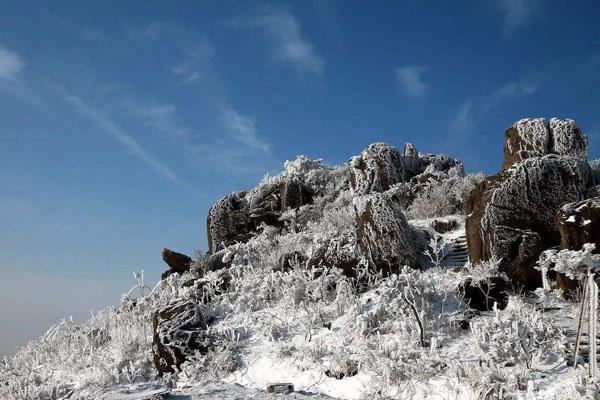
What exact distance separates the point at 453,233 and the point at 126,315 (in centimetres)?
849

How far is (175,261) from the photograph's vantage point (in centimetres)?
1836

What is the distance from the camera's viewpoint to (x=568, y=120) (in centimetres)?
1628

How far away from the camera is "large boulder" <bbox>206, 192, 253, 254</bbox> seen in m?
19.5

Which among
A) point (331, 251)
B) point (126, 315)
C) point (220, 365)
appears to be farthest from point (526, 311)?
point (126, 315)

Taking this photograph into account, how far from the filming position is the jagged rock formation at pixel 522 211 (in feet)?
29.6

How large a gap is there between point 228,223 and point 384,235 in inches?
376

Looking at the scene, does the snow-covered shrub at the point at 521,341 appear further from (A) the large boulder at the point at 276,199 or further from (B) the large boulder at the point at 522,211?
(A) the large boulder at the point at 276,199

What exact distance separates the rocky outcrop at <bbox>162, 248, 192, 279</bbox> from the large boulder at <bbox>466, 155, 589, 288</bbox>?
11.2 meters

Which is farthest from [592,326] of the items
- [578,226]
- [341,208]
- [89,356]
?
[341,208]

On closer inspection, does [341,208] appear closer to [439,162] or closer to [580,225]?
[439,162]

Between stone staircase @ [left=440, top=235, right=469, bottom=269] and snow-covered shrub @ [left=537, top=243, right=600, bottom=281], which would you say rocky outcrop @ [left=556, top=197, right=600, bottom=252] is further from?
stone staircase @ [left=440, top=235, right=469, bottom=269]

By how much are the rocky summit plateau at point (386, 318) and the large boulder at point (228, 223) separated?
4.27 m

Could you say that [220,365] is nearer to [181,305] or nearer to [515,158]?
[181,305]

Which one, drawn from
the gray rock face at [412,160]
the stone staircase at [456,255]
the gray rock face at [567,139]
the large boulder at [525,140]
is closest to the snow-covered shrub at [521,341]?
the stone staircase at [456,255]
